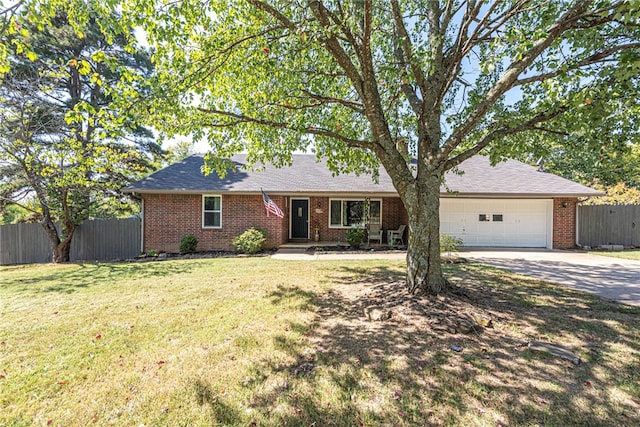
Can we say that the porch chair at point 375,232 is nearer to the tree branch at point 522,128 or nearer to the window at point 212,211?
the window at point 212,211

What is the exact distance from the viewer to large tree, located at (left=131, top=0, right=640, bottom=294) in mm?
4094

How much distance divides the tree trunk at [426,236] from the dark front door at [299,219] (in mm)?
9237

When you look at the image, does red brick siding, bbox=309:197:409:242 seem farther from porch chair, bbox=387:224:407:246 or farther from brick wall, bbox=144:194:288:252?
brick wall, bbox=144:194:288:252

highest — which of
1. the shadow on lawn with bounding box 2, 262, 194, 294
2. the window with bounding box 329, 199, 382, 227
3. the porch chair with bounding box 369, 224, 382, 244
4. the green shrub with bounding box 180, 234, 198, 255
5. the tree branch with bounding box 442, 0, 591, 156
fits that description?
the tree branch with bounding box 442, 0, 591, 156

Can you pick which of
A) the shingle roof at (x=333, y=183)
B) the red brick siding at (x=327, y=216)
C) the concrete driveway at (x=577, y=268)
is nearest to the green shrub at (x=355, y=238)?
the red brick siding at (x=327, y=216)

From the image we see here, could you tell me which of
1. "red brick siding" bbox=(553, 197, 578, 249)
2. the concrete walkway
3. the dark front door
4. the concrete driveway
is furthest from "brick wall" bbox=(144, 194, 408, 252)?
"red brick siding" bbox=(553, 197, 578, 249)

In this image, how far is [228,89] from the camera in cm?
668

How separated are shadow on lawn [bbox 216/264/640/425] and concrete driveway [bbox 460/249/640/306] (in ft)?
5.00

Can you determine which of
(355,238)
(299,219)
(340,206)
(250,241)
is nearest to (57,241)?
(250,241)

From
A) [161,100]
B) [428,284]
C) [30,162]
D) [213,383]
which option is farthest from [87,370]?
[30,162]

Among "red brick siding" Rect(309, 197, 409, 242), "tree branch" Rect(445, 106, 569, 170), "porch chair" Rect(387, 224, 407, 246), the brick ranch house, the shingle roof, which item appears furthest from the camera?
"red brick siding" Rect(309, 197, 409, 242)

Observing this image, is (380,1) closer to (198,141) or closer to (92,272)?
(198,141)

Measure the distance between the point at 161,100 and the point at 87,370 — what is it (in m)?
4.07

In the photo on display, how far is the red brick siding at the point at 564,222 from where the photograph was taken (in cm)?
1250
